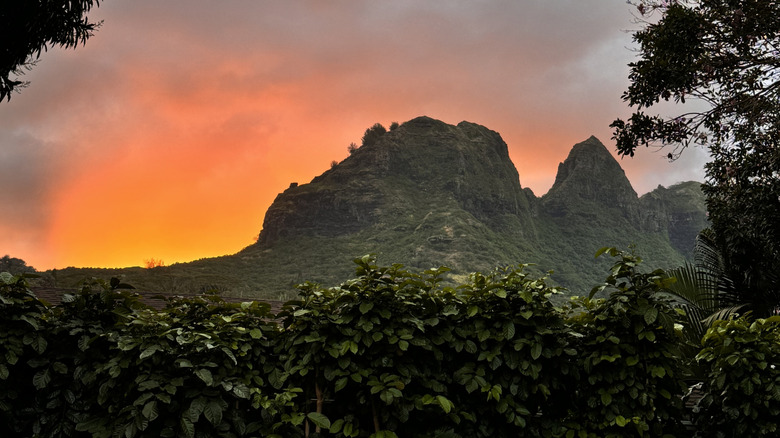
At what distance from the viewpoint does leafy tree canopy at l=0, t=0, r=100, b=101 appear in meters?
6.88

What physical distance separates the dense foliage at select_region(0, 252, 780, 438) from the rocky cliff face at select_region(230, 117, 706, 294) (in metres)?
49.3

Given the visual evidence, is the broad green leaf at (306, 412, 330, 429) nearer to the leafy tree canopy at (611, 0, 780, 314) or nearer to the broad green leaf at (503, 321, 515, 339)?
the broad green leaf at (503, 321, 515, 339)

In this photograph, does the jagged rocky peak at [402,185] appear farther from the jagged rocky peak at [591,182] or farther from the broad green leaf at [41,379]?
the broad green leaf at [41,379]

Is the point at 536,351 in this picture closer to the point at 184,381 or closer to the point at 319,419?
the point at 319,419

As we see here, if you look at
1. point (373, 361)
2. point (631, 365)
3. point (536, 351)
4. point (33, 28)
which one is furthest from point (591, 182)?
point (373, 361)

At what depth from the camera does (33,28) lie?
7180 mm

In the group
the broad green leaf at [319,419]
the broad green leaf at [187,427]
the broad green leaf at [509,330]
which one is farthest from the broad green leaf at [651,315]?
the broad green leaf at [187,427]

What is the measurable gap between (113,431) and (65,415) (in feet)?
1.52

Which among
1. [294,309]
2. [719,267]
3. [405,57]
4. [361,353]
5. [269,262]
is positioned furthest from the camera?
[269,262]

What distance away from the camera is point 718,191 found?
842 cm

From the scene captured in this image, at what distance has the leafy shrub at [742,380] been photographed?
3027mm

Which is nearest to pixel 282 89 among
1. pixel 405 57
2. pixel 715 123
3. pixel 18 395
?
pixel 715 123

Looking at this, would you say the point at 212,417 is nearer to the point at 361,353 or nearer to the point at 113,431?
the point at 113,431

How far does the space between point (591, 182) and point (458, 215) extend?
44435mm
